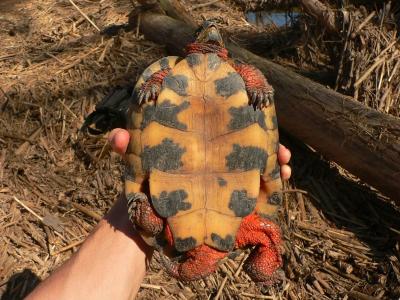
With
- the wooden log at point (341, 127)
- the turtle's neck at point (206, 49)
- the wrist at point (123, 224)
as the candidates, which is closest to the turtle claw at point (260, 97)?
the turtle's neck at point (206, 49)

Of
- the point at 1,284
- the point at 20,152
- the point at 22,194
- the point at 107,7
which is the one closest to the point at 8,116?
the point at 20,152

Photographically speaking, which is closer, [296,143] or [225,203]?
[225,203]

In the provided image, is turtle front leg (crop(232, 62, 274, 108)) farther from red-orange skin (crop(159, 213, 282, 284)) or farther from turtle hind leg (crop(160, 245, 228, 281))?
turtle hind leg (crop(160, 245, 228, 281))

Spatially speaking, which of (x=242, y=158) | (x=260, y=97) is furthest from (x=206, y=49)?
(x=242, y=158)

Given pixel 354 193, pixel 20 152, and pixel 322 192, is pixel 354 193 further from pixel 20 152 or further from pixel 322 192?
pixel 20 152

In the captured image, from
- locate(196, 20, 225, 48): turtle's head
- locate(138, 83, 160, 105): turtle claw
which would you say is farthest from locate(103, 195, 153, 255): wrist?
locate(196, 20, 225, 48): turtle's head
